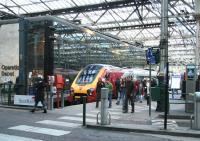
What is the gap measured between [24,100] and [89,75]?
24.1ft

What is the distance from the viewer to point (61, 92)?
74.2ft

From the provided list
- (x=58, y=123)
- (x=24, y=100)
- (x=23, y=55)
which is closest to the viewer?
(x=58, y=123)

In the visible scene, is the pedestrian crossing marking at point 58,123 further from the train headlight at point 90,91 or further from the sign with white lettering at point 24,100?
the train headlight at point 90,91

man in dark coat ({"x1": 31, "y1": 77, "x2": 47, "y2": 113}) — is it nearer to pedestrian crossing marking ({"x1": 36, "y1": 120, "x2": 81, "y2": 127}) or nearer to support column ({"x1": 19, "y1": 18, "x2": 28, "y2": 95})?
support column ({"x1": 19, "y1": 18, "x2": 28, "y2": 95})

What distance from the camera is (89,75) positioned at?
28281 millimetres

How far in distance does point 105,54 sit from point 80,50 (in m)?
4.81

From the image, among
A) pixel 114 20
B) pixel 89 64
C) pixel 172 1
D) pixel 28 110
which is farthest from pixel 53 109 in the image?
pixel 114 20

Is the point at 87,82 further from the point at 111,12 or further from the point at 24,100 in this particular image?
the point at 111,12

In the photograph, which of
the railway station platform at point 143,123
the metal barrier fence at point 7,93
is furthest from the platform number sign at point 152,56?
the metal barrier fence at point 7,93

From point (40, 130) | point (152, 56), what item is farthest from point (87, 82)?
point (40, 130)

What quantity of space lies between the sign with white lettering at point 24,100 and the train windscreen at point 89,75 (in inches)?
244

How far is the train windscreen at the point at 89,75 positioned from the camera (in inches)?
1090

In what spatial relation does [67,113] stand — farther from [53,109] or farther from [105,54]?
[105,54]

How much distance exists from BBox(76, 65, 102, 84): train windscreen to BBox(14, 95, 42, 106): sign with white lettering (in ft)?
20.3
